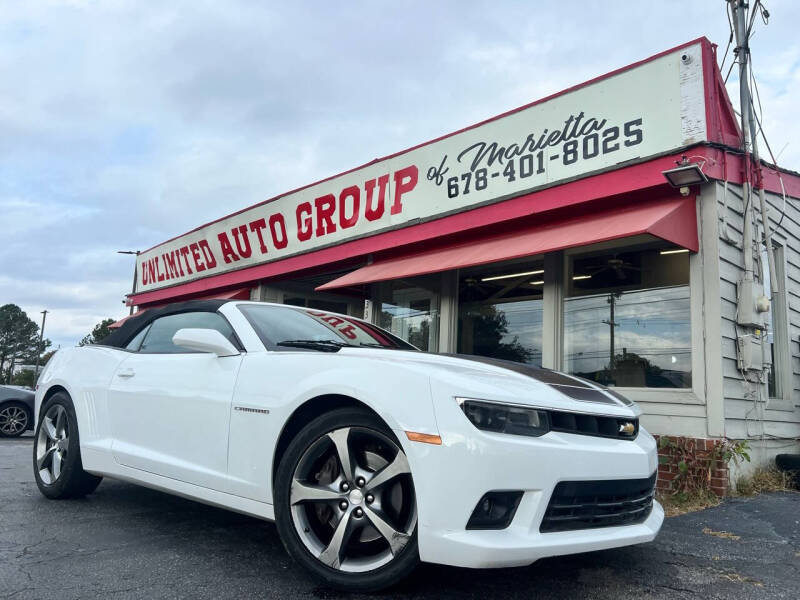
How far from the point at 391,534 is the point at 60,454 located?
307 centimetres

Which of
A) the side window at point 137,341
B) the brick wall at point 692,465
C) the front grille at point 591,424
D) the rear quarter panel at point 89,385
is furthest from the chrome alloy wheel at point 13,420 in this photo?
the front grille at point 591,424

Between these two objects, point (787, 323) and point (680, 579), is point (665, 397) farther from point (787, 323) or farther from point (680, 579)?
point (680, 579)

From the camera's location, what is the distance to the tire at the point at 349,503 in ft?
8.42

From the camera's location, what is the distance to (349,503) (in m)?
2.70

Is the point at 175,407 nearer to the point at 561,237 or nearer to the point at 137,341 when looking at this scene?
the point at 137,341

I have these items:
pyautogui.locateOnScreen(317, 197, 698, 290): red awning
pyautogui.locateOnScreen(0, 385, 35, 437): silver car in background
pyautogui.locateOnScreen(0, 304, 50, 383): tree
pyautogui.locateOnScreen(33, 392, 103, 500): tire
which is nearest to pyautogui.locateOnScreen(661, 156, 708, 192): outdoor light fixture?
pyautogui.locateOnScreen(317, 197, 698, 290): red awning

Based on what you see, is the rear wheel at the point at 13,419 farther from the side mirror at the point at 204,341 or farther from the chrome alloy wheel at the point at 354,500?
the chrome alloy wheel at the point at 354,500

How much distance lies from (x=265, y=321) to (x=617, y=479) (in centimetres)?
204

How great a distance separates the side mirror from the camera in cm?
338

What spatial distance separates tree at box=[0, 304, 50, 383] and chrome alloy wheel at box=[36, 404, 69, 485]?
101 meters

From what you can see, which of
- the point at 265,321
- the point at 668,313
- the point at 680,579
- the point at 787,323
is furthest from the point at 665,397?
the point at 265,321

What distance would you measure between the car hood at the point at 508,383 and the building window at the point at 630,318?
3.07 metres

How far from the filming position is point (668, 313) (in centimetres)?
624

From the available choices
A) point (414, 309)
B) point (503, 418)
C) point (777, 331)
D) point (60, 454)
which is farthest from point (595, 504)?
point (414, 309)
